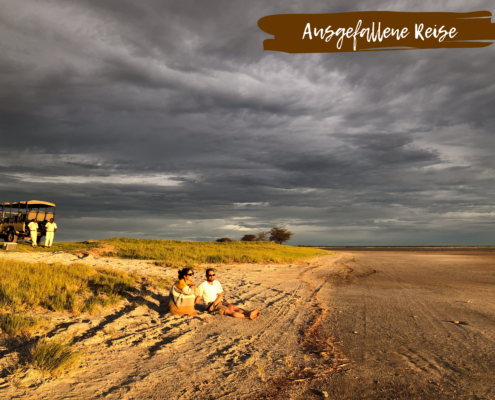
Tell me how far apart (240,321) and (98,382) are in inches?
174

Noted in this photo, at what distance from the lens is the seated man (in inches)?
361

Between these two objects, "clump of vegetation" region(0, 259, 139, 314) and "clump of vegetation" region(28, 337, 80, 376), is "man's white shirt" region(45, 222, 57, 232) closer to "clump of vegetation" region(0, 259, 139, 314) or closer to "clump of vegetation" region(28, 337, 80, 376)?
"clump of vegetation" region(0, 259, 139, 314)

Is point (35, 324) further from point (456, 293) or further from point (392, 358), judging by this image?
point (456, 293)

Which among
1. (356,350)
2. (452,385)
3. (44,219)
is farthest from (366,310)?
(44,219)

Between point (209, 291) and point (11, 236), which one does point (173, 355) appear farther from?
point (11, 236)

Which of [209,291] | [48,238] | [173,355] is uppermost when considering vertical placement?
[48,238]

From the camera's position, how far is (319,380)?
5.27 metres

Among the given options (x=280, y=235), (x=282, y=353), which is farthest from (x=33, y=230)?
(x=280, y=235)

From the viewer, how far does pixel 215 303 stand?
30.7ft

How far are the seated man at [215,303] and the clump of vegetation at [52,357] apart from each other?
381 centimetres

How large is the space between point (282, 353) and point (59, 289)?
287 inches

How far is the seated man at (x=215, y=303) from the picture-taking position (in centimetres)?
918

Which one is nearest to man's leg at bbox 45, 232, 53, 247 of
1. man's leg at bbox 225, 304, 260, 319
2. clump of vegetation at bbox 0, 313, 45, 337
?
clump of vegetation at bbox 0, 313, 45, 337

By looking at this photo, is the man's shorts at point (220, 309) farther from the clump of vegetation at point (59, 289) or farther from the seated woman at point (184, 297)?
the clump of vegetation at point (59, 289)
